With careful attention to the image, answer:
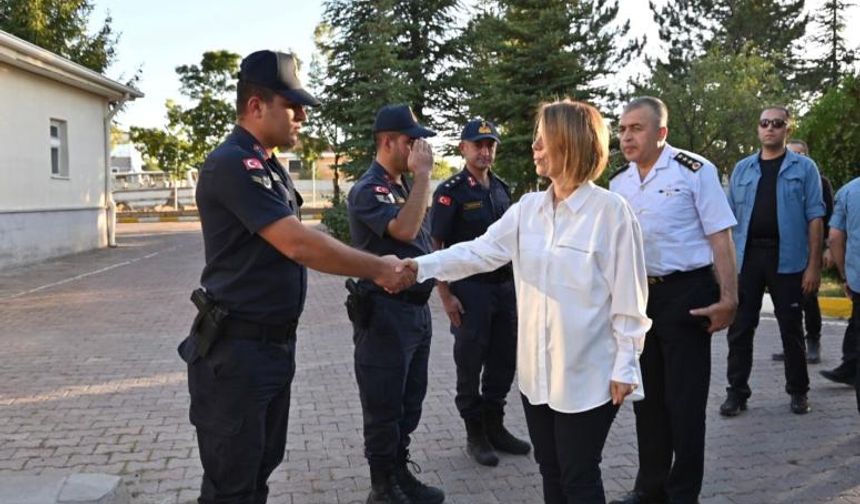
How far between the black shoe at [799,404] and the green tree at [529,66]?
14.2 meters

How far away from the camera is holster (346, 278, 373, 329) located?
3719 mm

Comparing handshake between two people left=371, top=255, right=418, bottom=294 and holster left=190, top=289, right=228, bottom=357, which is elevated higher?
handshake between two people left=371, top=255, right=418, bottom=294

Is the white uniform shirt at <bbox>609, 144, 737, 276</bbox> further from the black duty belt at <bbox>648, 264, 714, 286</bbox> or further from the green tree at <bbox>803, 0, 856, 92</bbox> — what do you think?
the green tree at <bbox>803, 0, 856, 92</bbox>

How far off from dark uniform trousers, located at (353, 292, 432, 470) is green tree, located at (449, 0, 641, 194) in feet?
51.7

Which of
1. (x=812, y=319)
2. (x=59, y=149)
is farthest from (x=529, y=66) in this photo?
(x=812, y=319)

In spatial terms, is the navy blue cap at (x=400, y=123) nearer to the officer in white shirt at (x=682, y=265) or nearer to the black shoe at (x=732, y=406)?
the officer in white shirt at (x=682, y=265)

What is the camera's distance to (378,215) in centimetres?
367

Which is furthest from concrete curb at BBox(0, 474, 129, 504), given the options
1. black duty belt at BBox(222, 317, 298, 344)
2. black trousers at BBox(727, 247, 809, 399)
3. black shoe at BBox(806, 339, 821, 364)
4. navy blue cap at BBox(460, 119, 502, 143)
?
black shoe at BBox(806, 339, 821, 364)

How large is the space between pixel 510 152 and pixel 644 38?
47.7 ft

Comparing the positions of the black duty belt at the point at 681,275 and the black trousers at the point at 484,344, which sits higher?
the black duty belt at the point at 681,275

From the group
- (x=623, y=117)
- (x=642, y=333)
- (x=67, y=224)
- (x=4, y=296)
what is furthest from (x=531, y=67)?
(x=642, y=333)

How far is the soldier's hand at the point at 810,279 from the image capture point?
5.19 meters

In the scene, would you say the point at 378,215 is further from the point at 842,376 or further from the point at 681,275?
the point at 842,376

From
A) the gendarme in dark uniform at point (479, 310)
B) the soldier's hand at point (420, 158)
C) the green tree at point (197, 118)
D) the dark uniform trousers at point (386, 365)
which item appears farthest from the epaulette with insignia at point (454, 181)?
the green tree at point (197, 118)
